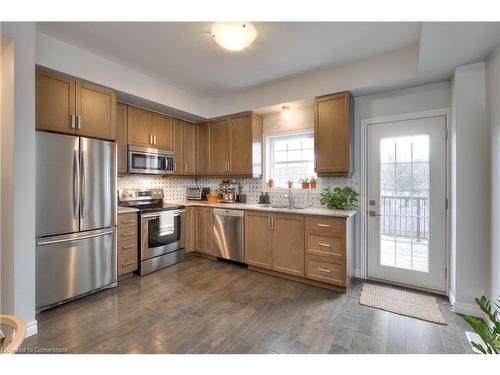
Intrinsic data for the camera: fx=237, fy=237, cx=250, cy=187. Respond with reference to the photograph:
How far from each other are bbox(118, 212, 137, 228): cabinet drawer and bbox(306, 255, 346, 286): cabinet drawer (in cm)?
233

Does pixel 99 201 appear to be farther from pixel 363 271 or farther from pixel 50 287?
pixel 363 271

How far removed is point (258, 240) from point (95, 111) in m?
2.59

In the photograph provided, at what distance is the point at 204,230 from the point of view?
399 centimetres

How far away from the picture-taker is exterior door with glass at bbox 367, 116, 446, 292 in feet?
9.03

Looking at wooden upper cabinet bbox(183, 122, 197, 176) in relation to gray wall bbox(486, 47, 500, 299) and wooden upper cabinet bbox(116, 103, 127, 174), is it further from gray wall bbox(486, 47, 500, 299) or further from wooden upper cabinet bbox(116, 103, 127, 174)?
gray wall bbox(486, 47, 500, 299)

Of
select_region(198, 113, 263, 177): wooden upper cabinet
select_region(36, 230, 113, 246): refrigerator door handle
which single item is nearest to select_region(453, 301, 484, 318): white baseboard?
select_region(198, 113, 263, 177): wooden upper cabinet

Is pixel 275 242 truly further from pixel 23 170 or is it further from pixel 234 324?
pixel 23 170

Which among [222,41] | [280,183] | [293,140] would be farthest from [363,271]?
[222,41]

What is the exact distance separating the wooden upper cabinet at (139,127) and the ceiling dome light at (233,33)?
1954 millimetres

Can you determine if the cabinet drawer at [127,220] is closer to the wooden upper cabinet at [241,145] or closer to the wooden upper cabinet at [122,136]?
the wooden upper cabinet at [122,136]

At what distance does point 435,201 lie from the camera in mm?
2768

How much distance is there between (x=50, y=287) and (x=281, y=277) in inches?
101

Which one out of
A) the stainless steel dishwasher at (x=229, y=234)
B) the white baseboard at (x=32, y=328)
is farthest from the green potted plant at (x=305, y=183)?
the white baseboard at (x=32, y=328)

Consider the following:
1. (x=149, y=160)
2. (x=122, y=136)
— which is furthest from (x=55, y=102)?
(x=149, y=160)
